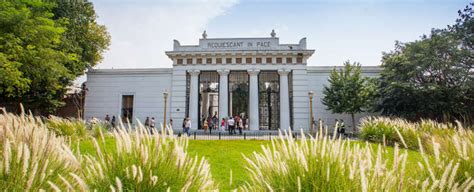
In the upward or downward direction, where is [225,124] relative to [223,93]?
downward

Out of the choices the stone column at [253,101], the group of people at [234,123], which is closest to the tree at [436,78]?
the stone column at [253,101]

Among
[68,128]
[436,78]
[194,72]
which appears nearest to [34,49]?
[68,128]

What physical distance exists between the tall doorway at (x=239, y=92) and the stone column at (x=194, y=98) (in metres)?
3.29

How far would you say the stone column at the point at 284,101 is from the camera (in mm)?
22516

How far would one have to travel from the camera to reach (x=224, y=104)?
2297cm

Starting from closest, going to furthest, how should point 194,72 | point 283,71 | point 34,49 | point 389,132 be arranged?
point 389,132, point 34,49, point 283,71, point 194,72

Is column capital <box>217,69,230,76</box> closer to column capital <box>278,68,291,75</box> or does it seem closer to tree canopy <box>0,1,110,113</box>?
column capital <box>278,68,291,75</box>

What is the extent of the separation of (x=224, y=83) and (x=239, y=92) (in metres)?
2.92

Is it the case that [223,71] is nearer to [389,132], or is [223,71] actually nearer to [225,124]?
[225,124]

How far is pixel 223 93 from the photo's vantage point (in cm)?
2316

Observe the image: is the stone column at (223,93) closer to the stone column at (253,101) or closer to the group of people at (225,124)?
the group of people at (225,124)

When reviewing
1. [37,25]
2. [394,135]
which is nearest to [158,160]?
[394,135]

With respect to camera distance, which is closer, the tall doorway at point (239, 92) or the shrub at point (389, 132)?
the shrub at point (389, 132)

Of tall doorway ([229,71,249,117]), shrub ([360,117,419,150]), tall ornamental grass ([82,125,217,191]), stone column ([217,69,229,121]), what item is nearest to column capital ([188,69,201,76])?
stone column ([217,69,229,121])
